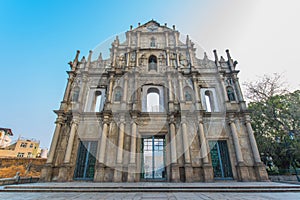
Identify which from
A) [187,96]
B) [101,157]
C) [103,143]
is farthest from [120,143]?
[187,96]

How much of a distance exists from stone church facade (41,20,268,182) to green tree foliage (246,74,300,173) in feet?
16.5

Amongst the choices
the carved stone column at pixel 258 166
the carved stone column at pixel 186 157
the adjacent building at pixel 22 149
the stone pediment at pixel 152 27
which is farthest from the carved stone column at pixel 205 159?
the adjacent building at pixel 22 149

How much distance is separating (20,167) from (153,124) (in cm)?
2003

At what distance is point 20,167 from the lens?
791 inches

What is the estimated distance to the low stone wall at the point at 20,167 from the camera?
19.4 meters

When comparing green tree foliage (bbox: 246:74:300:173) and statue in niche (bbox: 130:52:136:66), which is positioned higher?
statue in niche (bbox: 130:52:136:66)

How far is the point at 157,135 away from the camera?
1270 cm

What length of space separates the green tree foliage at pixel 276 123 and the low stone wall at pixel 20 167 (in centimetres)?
2696

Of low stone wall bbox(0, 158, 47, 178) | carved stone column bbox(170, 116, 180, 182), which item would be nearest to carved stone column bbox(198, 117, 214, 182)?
carved stone column bbox(170, 116, 180, 182)

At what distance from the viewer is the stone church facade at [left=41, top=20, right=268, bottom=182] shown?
36.6 feet

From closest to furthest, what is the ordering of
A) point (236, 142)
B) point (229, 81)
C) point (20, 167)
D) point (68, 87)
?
point (236, 142), point (68, 87), point (229, 81), point (20, 167)

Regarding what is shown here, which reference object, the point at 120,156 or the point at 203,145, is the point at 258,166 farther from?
the point at 120,156

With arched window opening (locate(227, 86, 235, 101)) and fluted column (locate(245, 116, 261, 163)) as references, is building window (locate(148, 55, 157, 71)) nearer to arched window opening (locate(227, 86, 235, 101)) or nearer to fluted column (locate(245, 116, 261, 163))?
arched window opening (locate(227, 86, 235, 101))

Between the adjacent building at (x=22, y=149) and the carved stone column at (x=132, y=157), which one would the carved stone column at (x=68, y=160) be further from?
the adjacent building at (x=22, y=149)
